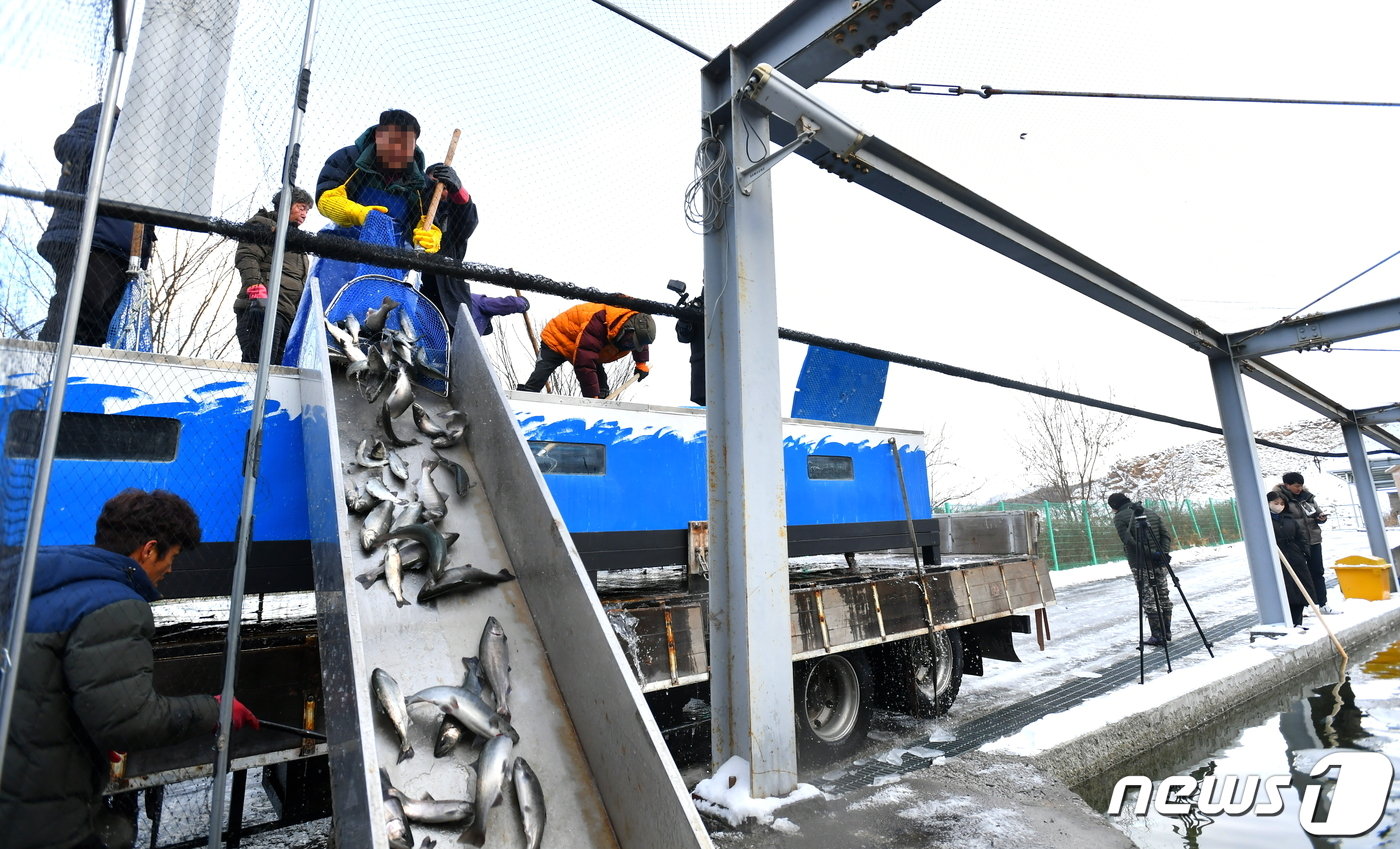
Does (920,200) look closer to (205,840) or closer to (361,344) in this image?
(361,344)

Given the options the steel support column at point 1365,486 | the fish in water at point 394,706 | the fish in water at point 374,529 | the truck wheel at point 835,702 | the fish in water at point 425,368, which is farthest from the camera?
the steel support column at point 1365,486

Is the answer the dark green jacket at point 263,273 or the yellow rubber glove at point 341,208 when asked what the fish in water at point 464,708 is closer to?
the yellow rubber glove at point 341,208

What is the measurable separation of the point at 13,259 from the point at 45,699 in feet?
3.67

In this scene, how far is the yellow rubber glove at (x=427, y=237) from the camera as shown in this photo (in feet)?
14.8

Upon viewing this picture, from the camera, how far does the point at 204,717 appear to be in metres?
2.14

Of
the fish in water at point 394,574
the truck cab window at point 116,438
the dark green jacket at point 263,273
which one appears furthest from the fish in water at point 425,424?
the dark green jacket at point 263,273

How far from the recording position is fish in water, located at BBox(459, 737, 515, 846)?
6.61 feet

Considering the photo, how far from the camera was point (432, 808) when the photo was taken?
199cm

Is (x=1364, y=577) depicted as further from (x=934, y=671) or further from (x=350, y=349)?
(x=350, y=349)

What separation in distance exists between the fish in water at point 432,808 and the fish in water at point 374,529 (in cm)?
102

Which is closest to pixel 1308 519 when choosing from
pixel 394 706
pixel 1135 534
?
pixel 1135 534

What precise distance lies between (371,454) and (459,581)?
887 mm

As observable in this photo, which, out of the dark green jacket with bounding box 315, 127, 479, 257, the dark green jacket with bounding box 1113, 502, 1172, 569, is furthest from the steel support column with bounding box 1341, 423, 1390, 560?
the dark green jacket with bounding box 315, 127, 479, 257

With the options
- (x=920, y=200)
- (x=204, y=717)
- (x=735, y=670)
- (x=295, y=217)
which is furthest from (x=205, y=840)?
(x=920, y=200)
